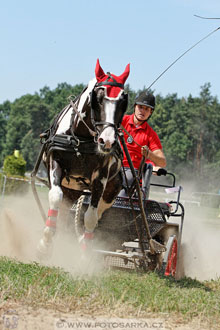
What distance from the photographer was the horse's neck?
5340 millimetres

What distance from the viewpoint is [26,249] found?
686cm

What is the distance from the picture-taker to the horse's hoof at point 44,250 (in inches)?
207

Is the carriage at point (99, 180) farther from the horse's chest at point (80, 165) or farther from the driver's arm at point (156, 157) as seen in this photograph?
the driver's arm at point (156, 157)

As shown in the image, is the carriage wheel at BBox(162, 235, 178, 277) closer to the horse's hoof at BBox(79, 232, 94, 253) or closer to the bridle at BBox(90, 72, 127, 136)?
the horse's hoof at BBox(79, 232, 94, 253)

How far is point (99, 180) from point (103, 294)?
1638 mm

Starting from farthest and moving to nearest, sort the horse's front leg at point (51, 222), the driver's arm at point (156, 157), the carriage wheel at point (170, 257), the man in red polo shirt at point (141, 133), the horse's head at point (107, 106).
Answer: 1. the man in red polo shirt at point (141, 133)
2. the driver's arm at point (156, 157)
3. the carriage wheel at point (170, 257)
4. the horse's front leg at point (51, 222)
5. the horse's head at point (107, 106)

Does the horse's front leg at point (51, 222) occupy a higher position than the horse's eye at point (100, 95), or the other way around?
the horse's eye at point (100, 95)

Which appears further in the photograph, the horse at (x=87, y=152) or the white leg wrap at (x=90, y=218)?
the white leg wrap at (x=90, y=218)

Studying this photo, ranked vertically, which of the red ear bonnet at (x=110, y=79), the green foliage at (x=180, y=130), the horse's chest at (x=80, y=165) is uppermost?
the red ear bonnet at (x=110, y=79)

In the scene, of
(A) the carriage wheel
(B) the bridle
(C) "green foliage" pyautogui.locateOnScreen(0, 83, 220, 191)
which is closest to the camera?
(B) the bridle

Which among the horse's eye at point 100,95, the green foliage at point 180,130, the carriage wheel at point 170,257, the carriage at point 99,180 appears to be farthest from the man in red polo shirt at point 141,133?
the green foliage at point 180,130

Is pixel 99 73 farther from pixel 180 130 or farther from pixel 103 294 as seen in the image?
pixel 180 130

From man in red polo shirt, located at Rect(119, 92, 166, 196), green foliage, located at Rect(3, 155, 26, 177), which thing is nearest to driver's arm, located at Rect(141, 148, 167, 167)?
man in red polo shirt, located at Rect(119, 92, 166, 196)

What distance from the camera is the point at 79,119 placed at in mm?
5422
